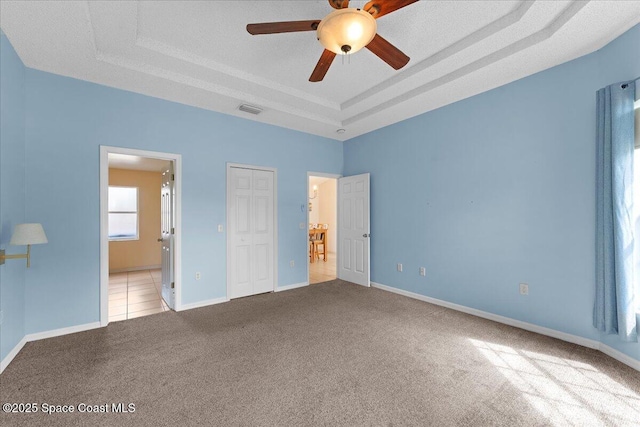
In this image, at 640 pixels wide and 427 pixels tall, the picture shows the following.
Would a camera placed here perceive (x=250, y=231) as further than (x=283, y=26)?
Yes

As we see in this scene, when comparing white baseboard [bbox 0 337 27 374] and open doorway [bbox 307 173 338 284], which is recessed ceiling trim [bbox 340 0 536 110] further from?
white baseboard [bbox 0 337 27 374]

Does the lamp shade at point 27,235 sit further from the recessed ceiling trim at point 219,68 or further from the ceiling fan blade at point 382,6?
the ceiling fan blade at point 382,6

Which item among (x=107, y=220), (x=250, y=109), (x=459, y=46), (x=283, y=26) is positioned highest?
(x=459, y=46)

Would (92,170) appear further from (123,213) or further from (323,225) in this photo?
(323,225)

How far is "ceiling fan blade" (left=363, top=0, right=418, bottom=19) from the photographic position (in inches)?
68.3

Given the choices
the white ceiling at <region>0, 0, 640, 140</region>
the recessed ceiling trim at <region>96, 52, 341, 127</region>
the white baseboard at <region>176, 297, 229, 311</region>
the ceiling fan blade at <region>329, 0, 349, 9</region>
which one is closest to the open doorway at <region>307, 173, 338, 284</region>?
the white baseboard at <region>176, 297, 229, 311</region>

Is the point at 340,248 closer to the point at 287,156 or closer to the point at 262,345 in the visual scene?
the point at 287,156

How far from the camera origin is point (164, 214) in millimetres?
4227

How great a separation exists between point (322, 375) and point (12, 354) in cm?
280

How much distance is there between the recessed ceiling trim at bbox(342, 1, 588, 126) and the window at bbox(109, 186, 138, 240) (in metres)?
6.11

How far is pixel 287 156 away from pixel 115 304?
3469 millimetres

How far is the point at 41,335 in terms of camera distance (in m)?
2.82

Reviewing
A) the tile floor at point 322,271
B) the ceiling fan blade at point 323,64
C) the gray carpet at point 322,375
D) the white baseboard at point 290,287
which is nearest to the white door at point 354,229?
the tile floor at point 322,271

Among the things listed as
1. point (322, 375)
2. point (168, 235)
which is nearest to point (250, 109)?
point (168, 235)
